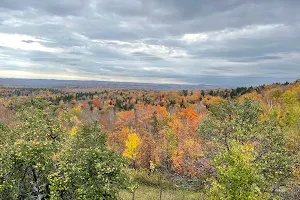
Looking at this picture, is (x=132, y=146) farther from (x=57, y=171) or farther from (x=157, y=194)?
(x=57, y=171)

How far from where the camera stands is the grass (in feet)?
135

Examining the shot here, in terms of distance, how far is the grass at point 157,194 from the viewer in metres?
41.1

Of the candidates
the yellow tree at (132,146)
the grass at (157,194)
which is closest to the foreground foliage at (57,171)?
the grass at (157,194)

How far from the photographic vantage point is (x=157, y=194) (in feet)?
147

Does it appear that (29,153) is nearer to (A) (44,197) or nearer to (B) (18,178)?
(B) (18,178)

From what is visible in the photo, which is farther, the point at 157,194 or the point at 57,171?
the point at 157,194

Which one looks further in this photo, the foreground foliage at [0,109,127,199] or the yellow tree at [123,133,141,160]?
the yellow tree at [123,133,141,160]

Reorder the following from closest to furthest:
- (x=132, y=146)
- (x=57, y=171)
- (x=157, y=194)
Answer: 1. (x=57, y=171)
2. (x=157, y=194)
3. (x=132, y=146)

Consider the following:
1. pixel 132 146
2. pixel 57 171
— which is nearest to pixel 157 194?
pixel 132 146

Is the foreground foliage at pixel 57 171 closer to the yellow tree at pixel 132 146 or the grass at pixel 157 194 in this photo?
the grass at pixel 157 194

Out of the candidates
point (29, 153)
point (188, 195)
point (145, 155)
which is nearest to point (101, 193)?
point (29, 153)

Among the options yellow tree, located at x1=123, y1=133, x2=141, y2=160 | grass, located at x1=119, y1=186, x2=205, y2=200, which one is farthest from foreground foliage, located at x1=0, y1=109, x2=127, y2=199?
yellow tree, located at x1=123, y1=133, x2=141, y2=160

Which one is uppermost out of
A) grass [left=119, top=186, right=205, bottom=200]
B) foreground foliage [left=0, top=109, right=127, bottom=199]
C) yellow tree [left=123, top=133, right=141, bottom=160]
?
foreground foliage [left=0, top=109, right=127, bottom=199]

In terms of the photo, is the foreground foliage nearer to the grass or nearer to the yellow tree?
the grass
